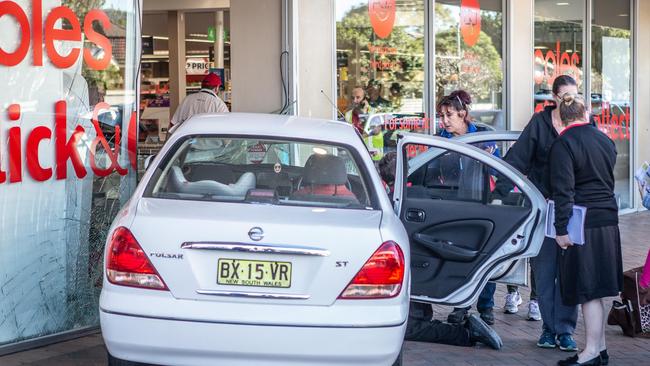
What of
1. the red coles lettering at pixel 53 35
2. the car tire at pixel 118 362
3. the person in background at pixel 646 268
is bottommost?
the car tire at pixel 118 362

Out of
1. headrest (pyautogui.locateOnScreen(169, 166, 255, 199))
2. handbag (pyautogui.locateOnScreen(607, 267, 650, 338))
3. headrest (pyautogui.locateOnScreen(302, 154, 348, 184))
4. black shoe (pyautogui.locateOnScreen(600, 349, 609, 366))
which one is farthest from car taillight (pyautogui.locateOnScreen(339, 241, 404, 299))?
handbag (pyautogui.locateOnScreen(607, 267, 650, 338))

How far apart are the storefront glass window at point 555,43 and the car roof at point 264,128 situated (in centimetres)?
804

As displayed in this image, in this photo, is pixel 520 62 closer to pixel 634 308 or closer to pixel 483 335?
pixel 634 308

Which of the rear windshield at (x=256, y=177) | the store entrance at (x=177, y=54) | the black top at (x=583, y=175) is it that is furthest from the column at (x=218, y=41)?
the rear windshield at (x=256, y=177)

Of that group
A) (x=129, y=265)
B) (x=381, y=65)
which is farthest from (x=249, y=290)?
(x=381, y=65)

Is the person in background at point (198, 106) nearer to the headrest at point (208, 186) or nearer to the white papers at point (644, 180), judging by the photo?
the white papers at point (644, 180)

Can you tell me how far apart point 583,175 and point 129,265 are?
3160 mm

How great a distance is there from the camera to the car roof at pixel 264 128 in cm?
595

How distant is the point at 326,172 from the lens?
5.80m

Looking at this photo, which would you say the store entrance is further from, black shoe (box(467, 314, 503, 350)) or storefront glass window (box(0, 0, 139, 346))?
black shoe (box(467, 314, 503, 350))

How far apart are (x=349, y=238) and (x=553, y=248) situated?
2758 millimetres

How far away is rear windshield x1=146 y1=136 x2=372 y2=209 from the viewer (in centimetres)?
560

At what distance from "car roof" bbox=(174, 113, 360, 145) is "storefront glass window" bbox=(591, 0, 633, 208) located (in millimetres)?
10323

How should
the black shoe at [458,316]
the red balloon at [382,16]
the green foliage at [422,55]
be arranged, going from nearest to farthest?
1. the black shoe at [458,316]
2. the green foliage at [422,55]
3. the red balloon at [382,16]
